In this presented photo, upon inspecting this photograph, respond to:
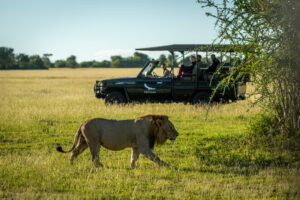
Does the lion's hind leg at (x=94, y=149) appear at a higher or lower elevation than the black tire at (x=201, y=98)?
lower

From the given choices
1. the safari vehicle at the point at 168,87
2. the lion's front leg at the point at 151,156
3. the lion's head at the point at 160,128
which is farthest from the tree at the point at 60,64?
the lion's front leg at the point at 151,156

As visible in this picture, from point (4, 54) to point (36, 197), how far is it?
110 m

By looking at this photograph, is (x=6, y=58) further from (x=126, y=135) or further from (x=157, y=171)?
(x=157, y=171)

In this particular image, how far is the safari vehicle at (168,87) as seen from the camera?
44.0ft

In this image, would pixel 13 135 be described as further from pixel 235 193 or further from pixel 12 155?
pixel 235 193

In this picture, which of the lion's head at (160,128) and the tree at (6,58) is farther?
the tree at (6,58)

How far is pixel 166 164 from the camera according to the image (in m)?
6.18

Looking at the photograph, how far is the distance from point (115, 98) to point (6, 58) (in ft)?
323

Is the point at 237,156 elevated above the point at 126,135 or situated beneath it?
situated beneath

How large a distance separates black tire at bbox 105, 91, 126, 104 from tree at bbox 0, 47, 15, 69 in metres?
84.2

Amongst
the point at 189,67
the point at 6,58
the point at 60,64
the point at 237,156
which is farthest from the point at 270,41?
the point at 60,64

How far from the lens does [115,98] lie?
46.4 ft

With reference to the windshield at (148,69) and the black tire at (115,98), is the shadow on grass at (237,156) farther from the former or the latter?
the black tire at (115,98)

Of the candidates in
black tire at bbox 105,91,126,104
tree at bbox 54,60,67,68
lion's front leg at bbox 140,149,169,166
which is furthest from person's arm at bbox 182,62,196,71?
tree at bbox 54,60,67,68
